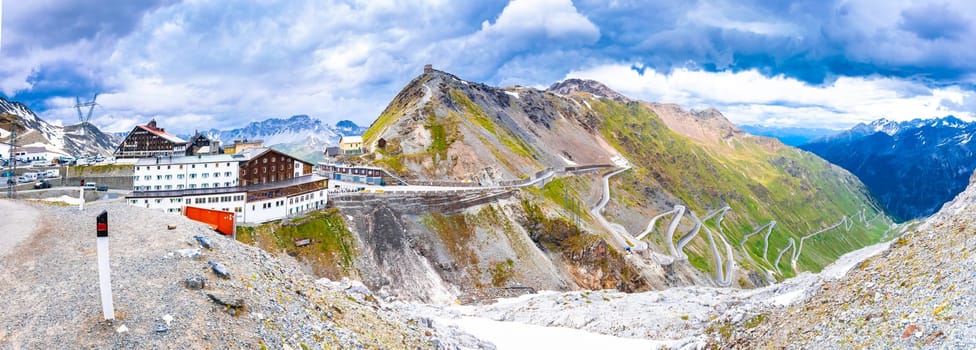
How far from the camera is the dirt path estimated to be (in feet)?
100

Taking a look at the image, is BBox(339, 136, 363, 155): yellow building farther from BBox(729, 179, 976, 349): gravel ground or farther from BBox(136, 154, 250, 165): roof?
BBox(729, 179, 976, 349): gravel ground

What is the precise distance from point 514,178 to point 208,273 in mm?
117956

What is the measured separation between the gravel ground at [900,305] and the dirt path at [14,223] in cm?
4153

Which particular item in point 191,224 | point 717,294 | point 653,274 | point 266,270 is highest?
point 191,224

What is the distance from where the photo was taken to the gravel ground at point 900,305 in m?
21.8

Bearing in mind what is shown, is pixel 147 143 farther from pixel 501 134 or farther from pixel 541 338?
pixel 541 338

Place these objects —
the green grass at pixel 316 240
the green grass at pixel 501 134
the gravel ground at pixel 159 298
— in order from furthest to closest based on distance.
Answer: the green grass at pixel 501 134 < the green grass at pixel 316 240 < the gravel ground at pixel 159 298

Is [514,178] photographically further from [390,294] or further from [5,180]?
[5,180]

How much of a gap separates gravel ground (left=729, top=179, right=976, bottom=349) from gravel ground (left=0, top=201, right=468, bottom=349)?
23135 mm

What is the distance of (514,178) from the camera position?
480ft

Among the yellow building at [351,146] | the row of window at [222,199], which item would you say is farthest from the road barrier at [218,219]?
the yellow building at [351,146]

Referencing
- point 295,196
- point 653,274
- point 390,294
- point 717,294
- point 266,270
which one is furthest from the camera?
point 653,274

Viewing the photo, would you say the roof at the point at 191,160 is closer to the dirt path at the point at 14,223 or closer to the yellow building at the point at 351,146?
the dirt path at the point at 14,223

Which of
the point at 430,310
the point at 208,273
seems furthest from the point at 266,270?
the point at 430,310
